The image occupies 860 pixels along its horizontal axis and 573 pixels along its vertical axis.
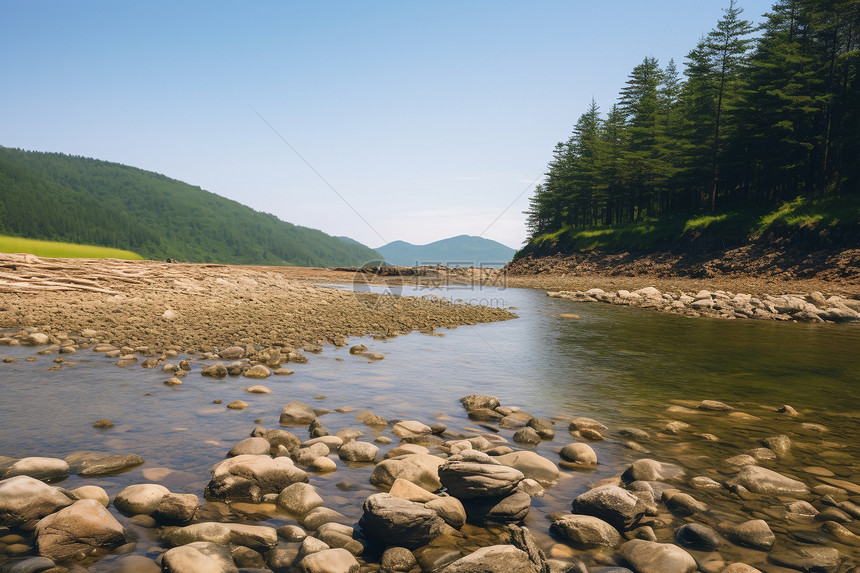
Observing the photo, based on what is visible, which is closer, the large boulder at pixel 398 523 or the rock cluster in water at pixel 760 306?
the large boulder at pixel 398 523

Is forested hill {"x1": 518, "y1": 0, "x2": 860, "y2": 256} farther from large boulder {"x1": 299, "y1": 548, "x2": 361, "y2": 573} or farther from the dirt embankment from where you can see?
large boulder {"x1": 299, "y1": 548, "x2": 361, "y2": 573}

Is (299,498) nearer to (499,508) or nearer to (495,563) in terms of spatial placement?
(499,508)

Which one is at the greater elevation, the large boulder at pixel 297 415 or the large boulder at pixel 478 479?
the large boulder at pixel 478 479

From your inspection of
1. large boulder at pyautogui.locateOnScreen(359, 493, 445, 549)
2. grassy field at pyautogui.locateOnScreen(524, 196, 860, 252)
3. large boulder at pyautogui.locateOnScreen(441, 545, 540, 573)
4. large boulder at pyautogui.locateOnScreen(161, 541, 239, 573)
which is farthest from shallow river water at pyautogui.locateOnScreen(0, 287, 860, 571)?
grassy field at pyautogui.locateOnScreen(524, 196, 860, 252)

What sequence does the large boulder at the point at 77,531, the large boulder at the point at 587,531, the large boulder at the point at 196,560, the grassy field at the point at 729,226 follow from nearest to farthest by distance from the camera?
the large boulder at the point at 196,560 < the large boulder at the point at 77,531 < the large boulder at the point at 587,531 < the grassy field at the point at 729,226

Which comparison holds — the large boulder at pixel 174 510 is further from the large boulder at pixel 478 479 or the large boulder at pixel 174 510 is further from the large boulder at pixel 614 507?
the large boulder at pixel 614 507

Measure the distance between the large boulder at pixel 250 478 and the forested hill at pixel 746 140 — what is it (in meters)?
40.3

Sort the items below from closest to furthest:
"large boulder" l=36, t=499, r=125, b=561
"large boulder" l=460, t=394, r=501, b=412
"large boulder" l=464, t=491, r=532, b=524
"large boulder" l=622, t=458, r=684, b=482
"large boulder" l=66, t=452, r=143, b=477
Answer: "large boulder" l=36, t=499, r=125, b=561 < "large boulder" l=464, t=491, r=532, b=524 < "large boulder" l=66, t=452, r=143, b=477 < "large boulder" l=622, t=458, r=684, b=482 < "large boulder" l=460, t=394, r=501, b=412

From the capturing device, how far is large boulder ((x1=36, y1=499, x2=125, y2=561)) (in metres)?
3.79

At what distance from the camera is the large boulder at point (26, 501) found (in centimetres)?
407

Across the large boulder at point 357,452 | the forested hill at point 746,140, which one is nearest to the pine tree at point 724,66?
the forested hill at point 746,140

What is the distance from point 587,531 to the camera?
4.34m

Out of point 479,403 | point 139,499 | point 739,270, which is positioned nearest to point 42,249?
point 479,403

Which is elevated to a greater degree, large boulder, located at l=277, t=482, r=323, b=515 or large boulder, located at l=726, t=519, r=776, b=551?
large boulder, located at l=726, t=519, r=776, b=551
